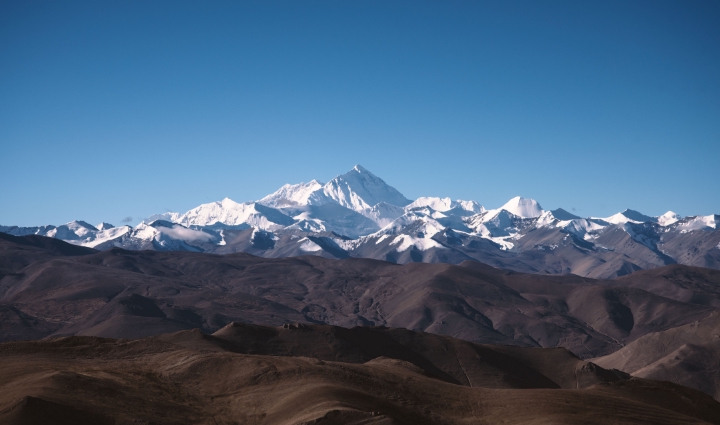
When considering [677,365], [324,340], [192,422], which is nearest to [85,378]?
[192,422]

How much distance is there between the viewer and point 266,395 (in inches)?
2494

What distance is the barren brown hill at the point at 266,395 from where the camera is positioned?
5372cm

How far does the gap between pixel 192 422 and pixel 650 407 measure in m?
36.6

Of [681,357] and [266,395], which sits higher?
[266,395]

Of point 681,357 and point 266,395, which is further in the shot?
point 681,357

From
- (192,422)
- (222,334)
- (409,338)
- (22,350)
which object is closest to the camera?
(192,422)

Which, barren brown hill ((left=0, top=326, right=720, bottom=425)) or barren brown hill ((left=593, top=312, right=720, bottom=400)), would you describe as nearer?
barren brown hill ((left=0, top=326, right=720, bottom=425))

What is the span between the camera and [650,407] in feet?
208

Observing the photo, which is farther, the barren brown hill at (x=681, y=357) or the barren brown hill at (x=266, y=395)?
the barren brown hill at (x=681, y=357)

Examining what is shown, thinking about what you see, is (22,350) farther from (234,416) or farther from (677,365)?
(677,365)

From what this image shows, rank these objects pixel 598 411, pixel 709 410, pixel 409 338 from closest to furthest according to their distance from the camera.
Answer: pixel 598 411 → pixel 709 410 → pixel 409 338

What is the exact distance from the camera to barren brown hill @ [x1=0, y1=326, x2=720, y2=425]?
53.7 m

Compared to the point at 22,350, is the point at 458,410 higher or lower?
lower

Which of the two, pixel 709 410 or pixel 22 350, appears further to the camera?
pixel 22 350
